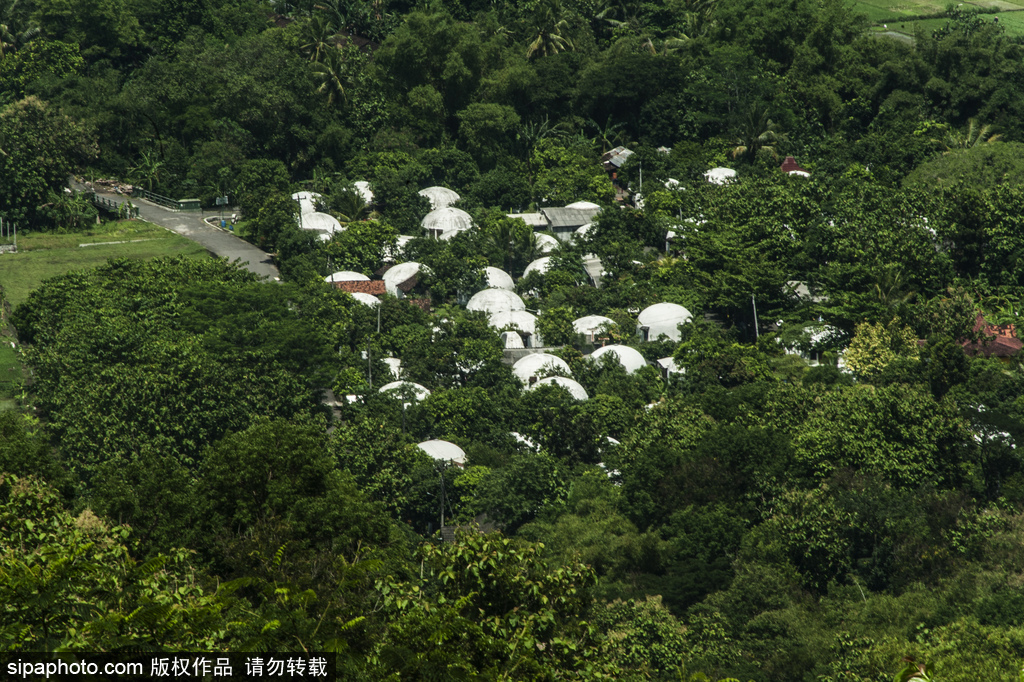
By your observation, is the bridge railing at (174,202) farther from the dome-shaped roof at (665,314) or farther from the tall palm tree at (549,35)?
the dome-shaped roof at (665,314)

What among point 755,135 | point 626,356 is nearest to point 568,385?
point 626,356

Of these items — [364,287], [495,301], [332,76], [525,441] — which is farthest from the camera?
[332,76]

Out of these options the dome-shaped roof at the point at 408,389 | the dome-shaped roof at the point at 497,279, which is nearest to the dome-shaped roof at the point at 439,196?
the dome-shaped roof at the point at 497,279

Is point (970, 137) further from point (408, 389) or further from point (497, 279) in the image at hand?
point (408, 389)

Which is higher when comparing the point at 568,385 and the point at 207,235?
the point at 568,385

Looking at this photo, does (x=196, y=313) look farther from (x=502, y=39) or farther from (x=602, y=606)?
(x=502, y=39)
